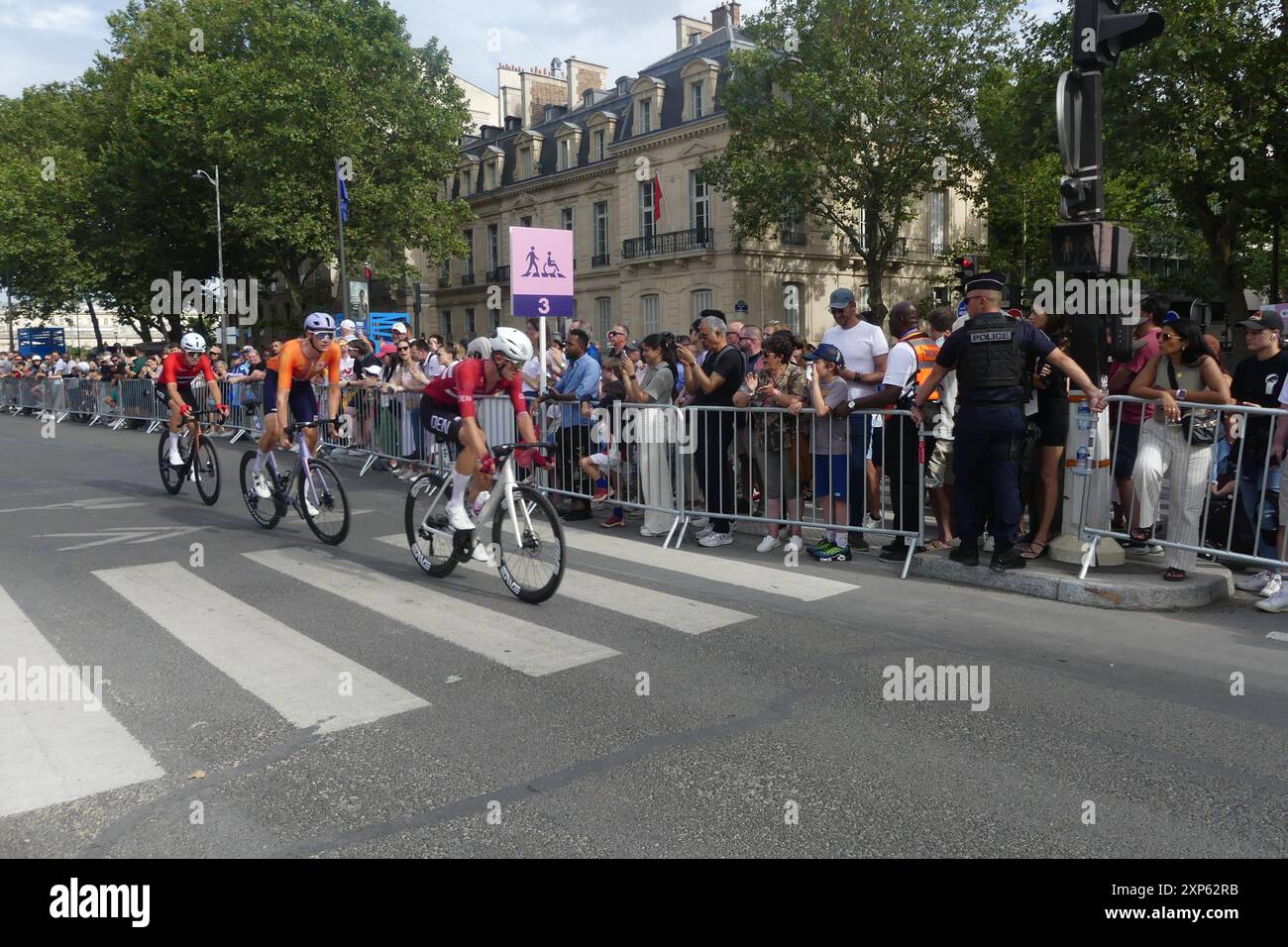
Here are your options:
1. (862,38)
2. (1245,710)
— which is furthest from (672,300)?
(1245,710)

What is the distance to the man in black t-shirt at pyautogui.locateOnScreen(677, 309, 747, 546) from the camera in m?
9.25

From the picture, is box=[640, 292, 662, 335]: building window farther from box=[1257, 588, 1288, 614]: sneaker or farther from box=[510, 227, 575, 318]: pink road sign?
box=[1257, 588, 1288, 614]: sneaker

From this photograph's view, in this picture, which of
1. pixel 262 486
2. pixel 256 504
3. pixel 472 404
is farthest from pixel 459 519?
pixel 256 504

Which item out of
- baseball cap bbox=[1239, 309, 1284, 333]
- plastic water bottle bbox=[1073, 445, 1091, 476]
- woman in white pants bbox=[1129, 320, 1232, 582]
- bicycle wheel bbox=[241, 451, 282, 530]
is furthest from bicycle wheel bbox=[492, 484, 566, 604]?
baseball cap bbox=[1239, 309, 1284, 333]

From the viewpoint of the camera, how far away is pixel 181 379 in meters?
11.6

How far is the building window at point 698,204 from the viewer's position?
42281 mm

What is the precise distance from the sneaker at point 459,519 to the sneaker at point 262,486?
9.95ft

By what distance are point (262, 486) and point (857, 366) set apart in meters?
5.59

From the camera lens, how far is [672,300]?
43812 mm

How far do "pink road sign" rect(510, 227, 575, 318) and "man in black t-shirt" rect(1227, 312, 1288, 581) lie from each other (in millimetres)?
6740

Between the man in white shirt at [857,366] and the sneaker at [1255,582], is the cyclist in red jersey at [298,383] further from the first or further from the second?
the sneaker at [1255,582]

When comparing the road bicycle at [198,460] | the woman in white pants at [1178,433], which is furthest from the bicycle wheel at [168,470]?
the woman in white pants at [1178,433]
